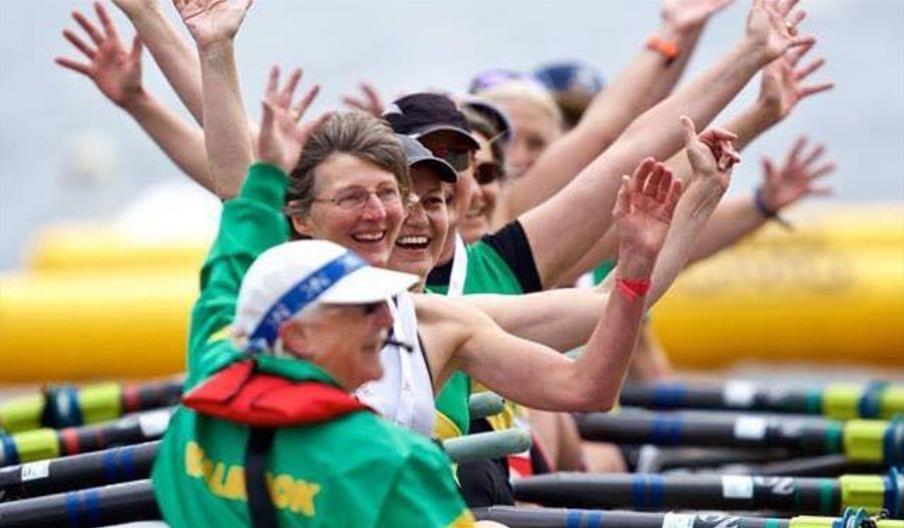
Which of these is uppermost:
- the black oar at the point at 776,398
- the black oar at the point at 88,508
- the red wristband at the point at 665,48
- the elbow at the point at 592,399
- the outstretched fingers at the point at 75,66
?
the outstretched fingers at the point at 75,66

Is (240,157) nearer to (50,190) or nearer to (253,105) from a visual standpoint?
(253,105)

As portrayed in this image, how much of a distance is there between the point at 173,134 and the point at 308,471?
229 cm

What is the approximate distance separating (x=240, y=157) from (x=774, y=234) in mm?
7266

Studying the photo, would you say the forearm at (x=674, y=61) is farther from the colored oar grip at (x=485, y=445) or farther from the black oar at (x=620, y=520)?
the colored oar grip at (x=485, y=445)

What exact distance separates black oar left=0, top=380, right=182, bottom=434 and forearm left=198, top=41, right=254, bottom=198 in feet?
6.94

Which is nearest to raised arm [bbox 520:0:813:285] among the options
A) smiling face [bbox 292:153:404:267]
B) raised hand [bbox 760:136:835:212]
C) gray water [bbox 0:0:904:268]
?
smiling face [bbox 292:153:404:267]

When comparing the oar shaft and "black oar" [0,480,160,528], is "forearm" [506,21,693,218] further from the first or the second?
"black oar" [0,480,160,528]

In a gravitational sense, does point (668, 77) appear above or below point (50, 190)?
above

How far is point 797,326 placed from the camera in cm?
1159

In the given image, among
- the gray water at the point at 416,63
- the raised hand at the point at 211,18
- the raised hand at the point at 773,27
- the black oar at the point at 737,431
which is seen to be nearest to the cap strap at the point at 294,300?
the raised hand at the point at 211,18

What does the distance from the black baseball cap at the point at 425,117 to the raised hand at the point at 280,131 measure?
838 millimetres

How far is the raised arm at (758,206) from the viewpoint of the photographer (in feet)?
24.1

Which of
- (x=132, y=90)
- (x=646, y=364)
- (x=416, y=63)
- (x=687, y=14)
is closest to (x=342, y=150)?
(x=132, y=90)

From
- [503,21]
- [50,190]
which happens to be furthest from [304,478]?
[503,21]
